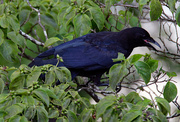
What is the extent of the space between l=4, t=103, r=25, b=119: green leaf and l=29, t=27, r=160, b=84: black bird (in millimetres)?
1539

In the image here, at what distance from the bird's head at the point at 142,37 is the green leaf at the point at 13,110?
6.65 feet

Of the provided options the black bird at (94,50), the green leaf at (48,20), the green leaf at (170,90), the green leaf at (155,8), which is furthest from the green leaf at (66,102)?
the green leaf at (48,20)

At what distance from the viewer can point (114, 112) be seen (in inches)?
80.4

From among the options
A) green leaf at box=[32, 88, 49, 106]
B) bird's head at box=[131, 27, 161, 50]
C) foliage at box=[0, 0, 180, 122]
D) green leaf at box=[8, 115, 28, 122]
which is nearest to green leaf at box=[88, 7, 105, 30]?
foliage at box=[0, 0, 180, 122]

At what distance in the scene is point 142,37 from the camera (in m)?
3.55

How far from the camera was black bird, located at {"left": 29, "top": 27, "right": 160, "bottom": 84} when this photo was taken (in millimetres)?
3449

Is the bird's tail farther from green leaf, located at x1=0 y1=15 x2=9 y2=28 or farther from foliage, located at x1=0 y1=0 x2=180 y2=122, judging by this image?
green leaf, located at x1=0 y1=15 x2=9 y2=28

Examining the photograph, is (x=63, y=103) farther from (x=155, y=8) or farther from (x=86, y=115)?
(x=155, y=8)

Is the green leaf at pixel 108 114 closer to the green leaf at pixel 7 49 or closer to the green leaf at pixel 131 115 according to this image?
the green leaf at pixel 131 115

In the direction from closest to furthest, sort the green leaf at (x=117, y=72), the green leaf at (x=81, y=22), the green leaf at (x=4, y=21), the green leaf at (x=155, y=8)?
1. the green leaf at (x=117, y=72)
2. the green leaf at (x=155, y=8)
3. the green leaf at (x=4, y=21)
4. the green leaf at (x=81, y=22)

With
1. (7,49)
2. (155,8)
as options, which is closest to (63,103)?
(155,8)

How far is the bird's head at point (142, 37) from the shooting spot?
349 centimetres

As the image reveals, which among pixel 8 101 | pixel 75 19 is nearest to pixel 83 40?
pixel 75 19

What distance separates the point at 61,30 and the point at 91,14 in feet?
3.14
